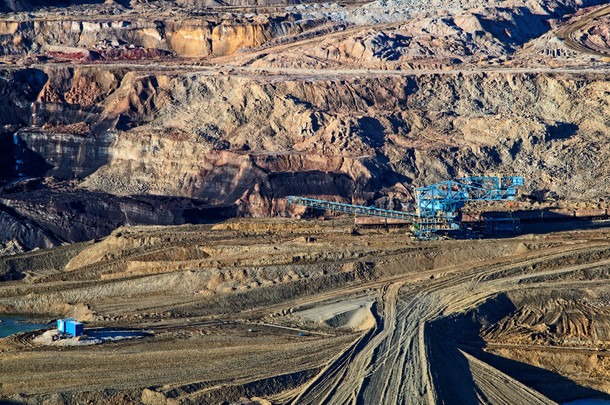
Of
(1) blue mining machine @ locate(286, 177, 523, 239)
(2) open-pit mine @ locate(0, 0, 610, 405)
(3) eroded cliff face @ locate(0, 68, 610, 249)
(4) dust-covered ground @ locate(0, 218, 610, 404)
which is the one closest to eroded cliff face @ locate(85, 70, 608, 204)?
(3) eroded cliff face @ locate(0, 68, 610, 249)

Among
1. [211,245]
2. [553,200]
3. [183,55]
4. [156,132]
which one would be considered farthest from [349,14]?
[211,245]

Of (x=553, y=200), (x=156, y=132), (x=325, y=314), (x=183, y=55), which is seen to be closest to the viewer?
(x=325, y=314)

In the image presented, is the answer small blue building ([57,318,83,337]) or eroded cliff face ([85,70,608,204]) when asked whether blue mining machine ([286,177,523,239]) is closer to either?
eroded cliff face ([85,70,608,204])

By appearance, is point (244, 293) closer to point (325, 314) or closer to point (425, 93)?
point (325, 314)

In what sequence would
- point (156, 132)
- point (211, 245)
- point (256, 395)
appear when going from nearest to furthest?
point (256, 395)
point (211, 245)
point (156, 132)

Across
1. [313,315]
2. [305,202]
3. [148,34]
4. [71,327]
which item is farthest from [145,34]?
Result: [71,327]

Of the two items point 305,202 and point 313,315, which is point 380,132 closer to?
point 305,202

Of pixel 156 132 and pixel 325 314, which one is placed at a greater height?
pixel 156 132
